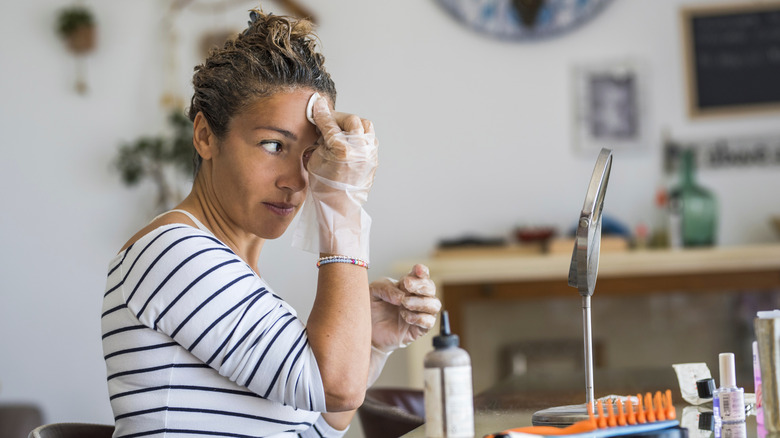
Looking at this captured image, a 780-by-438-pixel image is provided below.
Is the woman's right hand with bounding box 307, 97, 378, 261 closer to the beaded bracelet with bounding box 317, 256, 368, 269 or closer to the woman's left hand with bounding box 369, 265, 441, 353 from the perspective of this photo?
the beaded bracelet with bounding box 317, 256, 368, 269

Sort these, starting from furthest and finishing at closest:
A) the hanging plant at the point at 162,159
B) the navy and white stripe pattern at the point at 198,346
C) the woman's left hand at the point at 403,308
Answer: the hanging plant at the point at 162,159, the woman's left hand at the point at 403,308, the navy and white stripe pattern at the point at 198,346

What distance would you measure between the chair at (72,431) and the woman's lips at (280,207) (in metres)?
0.42

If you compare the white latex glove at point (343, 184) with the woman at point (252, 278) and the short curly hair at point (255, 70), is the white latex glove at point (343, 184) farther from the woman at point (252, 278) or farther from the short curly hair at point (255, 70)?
the short curly hair at point (255, 70)

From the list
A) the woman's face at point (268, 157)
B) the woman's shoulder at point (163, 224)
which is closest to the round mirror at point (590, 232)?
the woman's face at point (268, 157)

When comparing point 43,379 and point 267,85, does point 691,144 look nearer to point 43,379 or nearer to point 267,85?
point 267,85

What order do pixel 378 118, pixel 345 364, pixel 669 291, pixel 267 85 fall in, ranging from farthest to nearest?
pixel 378 118 < pixel 669 291 < pixel 267 85 < pixel 345 364

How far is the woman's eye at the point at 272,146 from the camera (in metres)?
1.24

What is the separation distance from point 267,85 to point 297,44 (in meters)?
0.11

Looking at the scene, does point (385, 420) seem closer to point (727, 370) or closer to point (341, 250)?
point (341, 250)

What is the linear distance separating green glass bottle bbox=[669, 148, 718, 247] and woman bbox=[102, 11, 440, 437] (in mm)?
1844

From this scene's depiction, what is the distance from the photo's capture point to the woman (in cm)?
106

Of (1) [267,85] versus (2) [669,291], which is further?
(2) [669,291]

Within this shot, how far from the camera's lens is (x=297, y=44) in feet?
4.29

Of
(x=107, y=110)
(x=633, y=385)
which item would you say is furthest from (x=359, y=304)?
(x=107, y=110)
